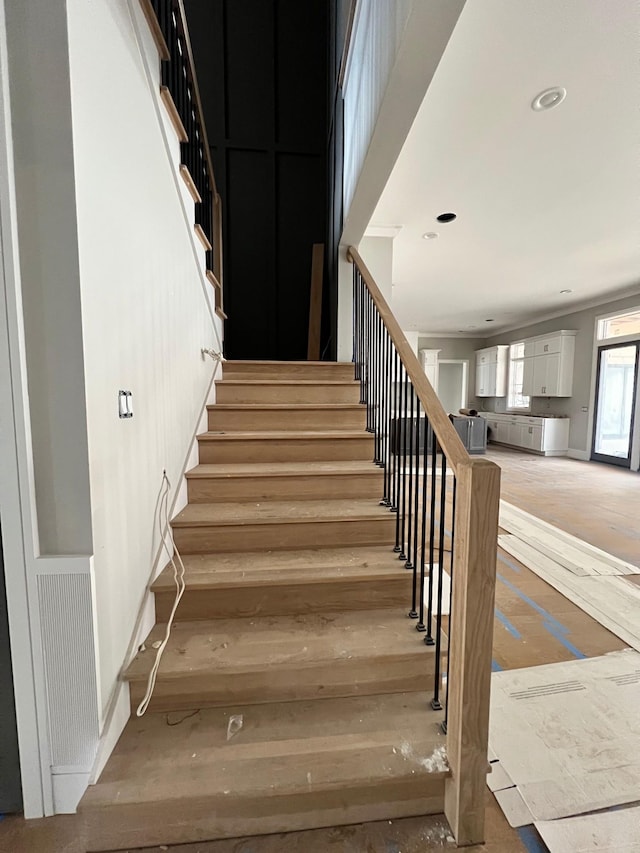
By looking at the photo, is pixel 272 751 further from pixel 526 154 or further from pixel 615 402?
pixel 615 402

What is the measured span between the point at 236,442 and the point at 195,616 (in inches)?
39.8

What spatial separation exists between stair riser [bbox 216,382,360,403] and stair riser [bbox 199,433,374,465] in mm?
567

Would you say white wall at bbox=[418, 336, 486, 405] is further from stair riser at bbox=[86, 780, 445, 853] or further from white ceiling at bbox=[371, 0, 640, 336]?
stair riser at bbox=[86, 780, 445, 853]

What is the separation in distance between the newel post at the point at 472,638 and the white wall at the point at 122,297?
1059mm

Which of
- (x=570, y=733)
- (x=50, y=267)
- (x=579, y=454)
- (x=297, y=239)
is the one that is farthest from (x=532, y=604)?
(x=579, y=454)

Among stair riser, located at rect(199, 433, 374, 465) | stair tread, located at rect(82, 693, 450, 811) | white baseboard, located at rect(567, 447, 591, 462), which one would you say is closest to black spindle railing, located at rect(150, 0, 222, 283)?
stair riser, located at rect(199, 433, 374, 465)

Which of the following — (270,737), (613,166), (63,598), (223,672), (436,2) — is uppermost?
(613,166)

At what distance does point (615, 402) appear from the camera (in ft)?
21.4

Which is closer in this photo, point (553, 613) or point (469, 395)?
point (553, 613)

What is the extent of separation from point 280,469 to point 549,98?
8.95ft

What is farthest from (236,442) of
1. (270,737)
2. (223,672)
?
(270,737)

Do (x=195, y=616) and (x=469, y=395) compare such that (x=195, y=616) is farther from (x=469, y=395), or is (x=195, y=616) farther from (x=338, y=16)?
(x=469, y=395)

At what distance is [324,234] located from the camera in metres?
4.43

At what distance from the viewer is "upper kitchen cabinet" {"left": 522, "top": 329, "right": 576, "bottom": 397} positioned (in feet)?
24.0
